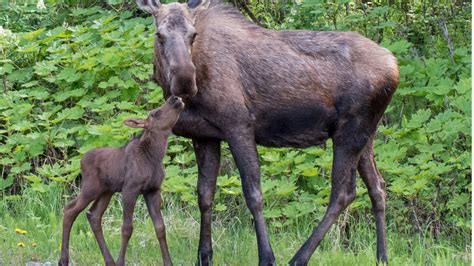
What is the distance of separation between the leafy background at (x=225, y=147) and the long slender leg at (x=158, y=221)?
0.98 meters

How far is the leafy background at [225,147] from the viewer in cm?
968

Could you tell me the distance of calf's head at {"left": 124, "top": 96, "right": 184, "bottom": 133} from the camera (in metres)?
7.48

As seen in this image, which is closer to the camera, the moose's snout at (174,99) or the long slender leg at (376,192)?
the moose's snout at (174,99)

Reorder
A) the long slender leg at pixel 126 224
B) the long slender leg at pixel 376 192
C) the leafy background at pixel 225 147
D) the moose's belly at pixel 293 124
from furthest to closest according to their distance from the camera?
the leafy background at pixel 225 147
the long slender leg at pixel 376 192
the moose's belly at pixel 293 124
the long slender leg at pixel 126 224

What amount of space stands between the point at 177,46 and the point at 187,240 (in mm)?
2261

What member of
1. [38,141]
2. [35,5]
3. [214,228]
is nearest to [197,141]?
[214,228]

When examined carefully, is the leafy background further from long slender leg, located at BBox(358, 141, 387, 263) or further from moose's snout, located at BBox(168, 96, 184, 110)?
moose's snout, located at BBox(168, 96, 184, 110)

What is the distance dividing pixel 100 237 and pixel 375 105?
7.85ft

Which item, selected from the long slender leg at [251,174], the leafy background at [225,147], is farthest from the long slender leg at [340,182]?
the leafy background at [225,147]

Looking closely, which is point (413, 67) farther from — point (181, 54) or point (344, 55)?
point (181, 54)

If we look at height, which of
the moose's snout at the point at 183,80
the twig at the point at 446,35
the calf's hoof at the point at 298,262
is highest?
Answer: the moose's snout at the point at 183,80

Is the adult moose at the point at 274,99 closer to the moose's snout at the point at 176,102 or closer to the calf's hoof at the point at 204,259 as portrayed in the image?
the calf's hoof at the point at 204,259

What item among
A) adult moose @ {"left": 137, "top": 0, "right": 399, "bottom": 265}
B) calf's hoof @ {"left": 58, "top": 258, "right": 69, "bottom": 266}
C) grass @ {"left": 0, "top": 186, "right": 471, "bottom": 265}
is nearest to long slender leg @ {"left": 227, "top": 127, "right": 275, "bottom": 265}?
adult moose @ {"left": 137, "top": 0, "right": 399, "bottom": 265}

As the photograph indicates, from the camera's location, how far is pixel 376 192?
8.66 meters
